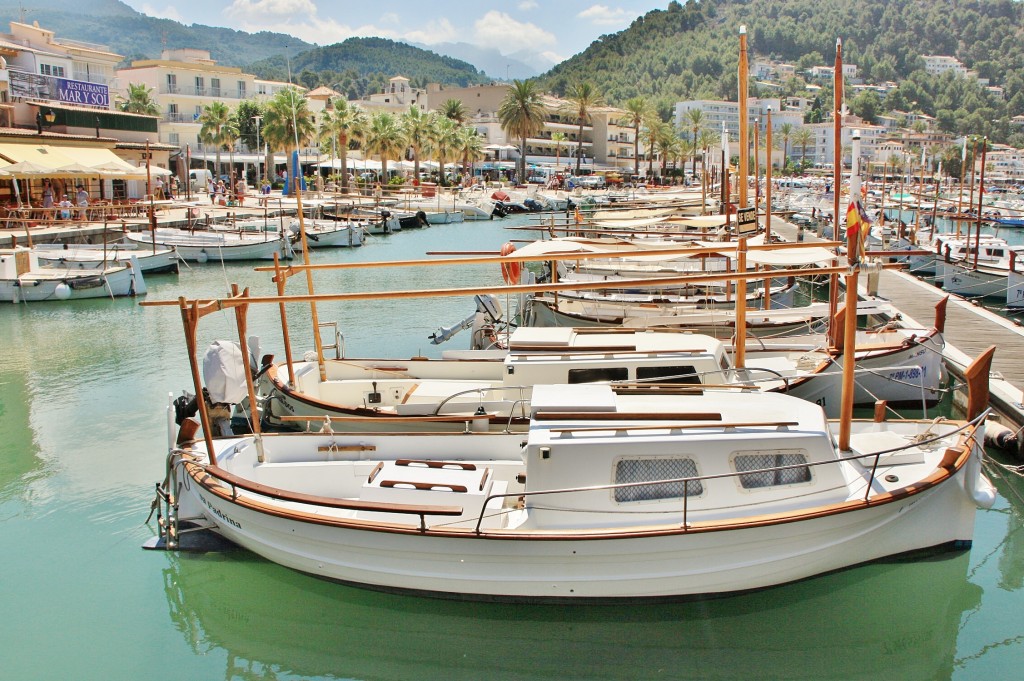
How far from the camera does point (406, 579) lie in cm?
1173

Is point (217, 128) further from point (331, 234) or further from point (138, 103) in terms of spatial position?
point (331, 234)

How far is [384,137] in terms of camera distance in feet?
281

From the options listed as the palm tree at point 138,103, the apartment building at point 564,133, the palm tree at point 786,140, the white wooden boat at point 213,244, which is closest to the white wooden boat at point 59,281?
the white wooden boat at point 213,244

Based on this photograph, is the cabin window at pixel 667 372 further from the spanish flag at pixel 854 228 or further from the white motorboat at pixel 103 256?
the white motorboat at pixel 103 256

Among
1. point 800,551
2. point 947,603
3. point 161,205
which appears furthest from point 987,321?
point 161,205

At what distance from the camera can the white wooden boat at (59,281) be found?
36906 mm

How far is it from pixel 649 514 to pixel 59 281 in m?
→ 33.9

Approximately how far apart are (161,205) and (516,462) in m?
55.3

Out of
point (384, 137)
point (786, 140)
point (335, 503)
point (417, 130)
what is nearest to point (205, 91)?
point (417, 130)

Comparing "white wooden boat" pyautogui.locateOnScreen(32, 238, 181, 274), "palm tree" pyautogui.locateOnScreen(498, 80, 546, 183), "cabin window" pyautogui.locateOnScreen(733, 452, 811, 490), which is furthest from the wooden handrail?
"palm tree" pyautogui.locateOnScreen(498, 80, 546, 183)

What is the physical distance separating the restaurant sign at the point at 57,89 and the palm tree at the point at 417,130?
34780 millimetres

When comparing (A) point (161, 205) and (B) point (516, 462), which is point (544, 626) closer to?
(B) point (516, 462)

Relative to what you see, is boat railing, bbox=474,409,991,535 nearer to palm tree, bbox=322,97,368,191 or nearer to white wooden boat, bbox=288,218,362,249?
white wooden boat, bbox=288,218,362,249

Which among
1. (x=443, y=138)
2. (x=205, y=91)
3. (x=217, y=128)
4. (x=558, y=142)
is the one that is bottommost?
(x=443, y=138)
